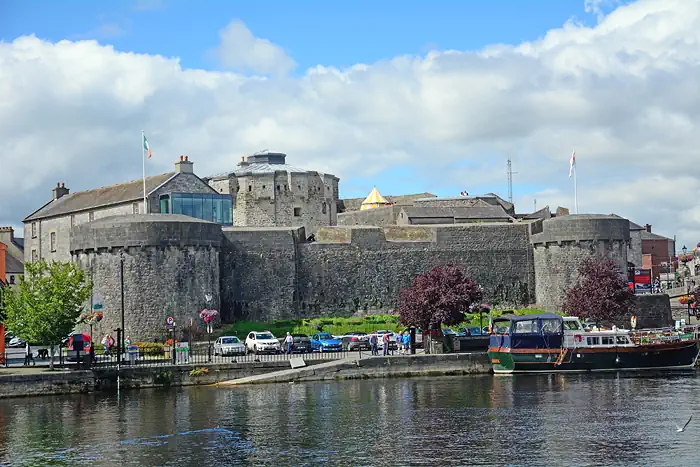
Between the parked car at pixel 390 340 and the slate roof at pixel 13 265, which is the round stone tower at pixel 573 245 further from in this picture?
the slate roof at pixel 13 265

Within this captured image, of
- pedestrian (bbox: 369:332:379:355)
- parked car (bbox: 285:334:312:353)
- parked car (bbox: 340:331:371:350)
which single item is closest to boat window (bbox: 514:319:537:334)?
pedestrian (bbox: 369:332:379:355)

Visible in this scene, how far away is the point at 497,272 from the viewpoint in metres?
66.2

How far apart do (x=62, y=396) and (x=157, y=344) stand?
31.8 ft

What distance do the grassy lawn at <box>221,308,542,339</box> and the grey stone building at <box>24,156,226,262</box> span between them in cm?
1370

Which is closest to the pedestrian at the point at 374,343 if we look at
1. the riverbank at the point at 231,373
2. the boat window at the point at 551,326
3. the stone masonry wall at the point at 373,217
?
the riverbank at the point at 231,373

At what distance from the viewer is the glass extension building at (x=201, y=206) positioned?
236ft

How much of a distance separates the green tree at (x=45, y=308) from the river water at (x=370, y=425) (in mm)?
5042

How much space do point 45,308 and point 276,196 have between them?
130ft

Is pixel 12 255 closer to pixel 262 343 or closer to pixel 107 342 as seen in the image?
pixel 107 342

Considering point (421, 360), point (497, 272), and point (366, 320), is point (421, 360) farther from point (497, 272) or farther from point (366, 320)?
point (497, 272)

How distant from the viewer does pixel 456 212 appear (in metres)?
78.7

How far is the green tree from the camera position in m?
47.8

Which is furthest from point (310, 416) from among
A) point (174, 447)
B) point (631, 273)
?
point (631, 273)

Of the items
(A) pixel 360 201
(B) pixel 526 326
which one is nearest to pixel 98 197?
(A) pixel 360 201
